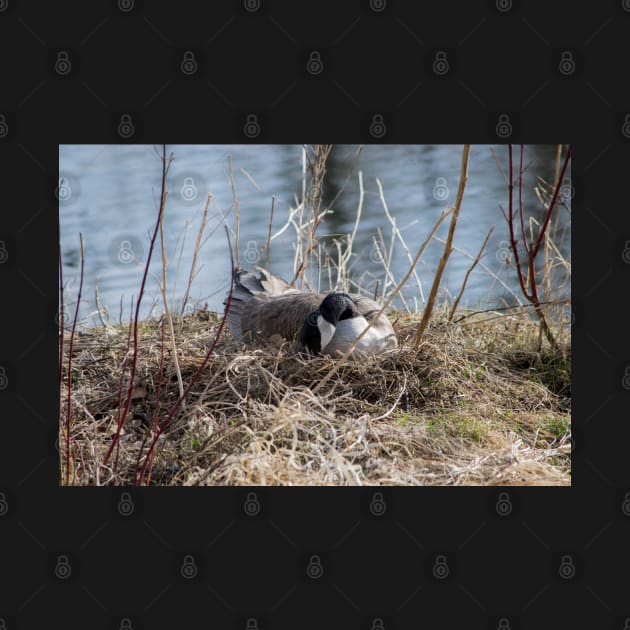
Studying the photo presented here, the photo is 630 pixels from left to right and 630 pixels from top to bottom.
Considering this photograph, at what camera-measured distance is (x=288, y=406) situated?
4430mm

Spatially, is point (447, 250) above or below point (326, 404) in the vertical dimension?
above

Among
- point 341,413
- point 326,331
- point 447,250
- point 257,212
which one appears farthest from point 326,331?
point 257,212

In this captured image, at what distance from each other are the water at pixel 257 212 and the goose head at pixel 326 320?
208cm

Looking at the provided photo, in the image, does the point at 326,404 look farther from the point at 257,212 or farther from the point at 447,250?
the point at 257,212

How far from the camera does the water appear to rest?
8547mm

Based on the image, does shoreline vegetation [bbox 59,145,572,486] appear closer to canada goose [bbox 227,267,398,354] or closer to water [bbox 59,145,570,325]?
canada goose [bbox 227,267,398,354]

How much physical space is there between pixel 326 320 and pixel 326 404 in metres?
0.75

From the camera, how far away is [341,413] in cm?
500

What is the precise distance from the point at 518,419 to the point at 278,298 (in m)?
2.24

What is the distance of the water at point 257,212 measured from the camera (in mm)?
8547

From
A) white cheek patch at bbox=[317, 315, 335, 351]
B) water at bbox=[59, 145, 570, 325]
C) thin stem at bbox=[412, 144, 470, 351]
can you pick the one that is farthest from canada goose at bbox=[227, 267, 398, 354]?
water at bbox=[59, 145, 570, 325]

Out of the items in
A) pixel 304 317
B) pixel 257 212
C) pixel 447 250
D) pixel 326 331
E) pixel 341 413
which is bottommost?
pixel 341 413

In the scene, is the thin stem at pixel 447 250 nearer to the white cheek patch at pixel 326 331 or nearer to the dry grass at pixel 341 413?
the dry grass at pixel 341 413
